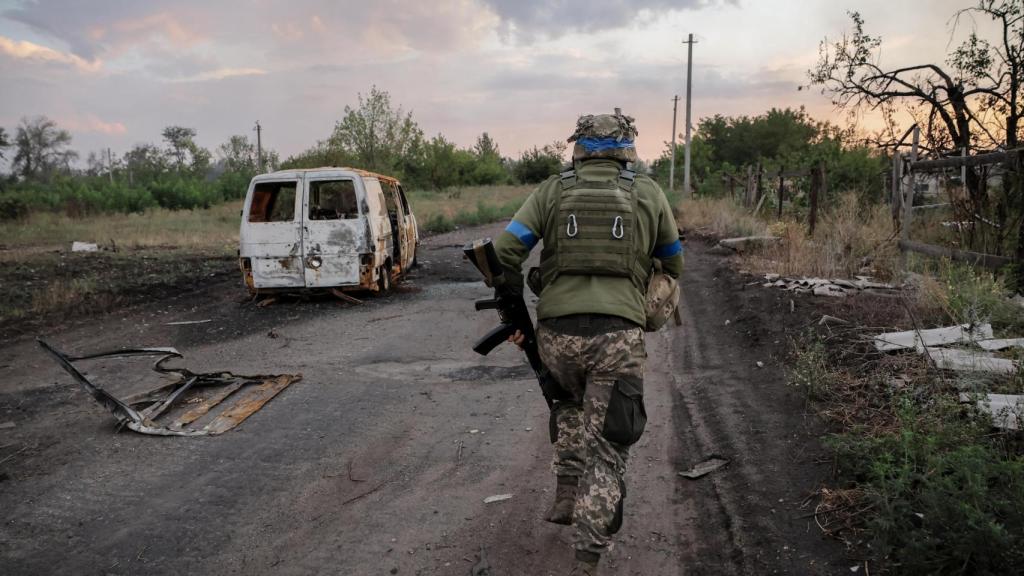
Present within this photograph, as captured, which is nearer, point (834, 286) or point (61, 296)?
point (834, 286)

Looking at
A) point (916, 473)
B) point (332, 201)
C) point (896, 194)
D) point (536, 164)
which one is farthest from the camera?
point (536, 164)

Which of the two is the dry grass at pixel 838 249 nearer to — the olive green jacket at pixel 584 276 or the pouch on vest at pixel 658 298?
the pouch on vest at pixel 658 298

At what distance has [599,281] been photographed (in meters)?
2.96

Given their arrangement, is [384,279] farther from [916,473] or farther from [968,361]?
[916,473]

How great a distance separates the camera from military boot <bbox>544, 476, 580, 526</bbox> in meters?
3.14

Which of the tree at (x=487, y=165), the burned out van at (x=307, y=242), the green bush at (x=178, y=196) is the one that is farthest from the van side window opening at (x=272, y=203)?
the tree at (x=487, y=165)

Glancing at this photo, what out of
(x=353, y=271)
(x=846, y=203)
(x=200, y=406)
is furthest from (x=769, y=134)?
(x=200, y=406)

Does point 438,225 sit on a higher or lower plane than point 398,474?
higher

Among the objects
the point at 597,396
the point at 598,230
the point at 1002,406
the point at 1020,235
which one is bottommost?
the point at 1002,406

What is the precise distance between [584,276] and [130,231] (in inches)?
886

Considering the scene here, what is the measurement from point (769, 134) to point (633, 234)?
57.4 metres

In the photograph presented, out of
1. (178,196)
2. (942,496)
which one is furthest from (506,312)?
(178,196)

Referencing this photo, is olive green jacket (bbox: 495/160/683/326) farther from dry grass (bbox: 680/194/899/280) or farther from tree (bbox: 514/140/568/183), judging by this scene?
tree (bbox: 514/140/568/183)

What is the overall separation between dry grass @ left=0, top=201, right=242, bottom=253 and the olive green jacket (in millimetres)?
15147
